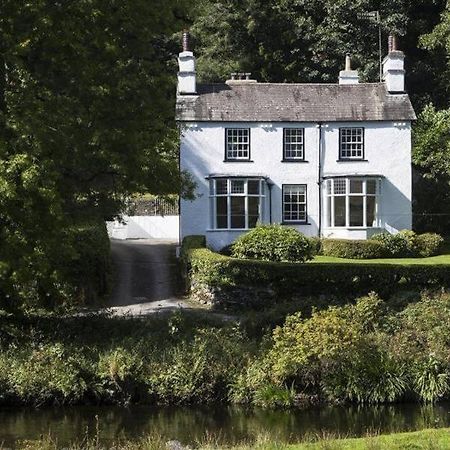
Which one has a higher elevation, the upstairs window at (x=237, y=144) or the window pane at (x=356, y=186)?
the upstairs window at (x=237, y=144)

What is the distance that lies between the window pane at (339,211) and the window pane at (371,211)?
1.26m

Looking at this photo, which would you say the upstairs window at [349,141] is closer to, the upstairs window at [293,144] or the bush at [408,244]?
the upstairs window at [293,144]

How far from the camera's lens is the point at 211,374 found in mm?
16609

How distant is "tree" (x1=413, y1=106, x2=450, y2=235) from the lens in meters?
39.1

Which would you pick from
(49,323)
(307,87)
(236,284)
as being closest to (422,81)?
(307,87)

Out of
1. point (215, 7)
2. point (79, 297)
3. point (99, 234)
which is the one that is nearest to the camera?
point (79, 297)

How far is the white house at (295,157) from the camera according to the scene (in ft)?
117

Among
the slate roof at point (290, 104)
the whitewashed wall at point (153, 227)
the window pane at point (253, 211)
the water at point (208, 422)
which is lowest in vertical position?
the water at point (208, 422)

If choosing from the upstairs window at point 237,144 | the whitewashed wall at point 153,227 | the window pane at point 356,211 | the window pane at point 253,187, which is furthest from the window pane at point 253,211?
the whitewashed wall at point 153,227

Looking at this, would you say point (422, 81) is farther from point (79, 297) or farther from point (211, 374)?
point (211, 374)

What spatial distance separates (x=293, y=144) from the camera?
36531 millimetres

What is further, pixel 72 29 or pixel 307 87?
pixel 307 87

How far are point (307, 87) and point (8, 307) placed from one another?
23.4 m

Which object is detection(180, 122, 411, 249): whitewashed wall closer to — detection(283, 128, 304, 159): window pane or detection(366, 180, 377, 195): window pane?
detection(283, 128, 304, 159): window pane
